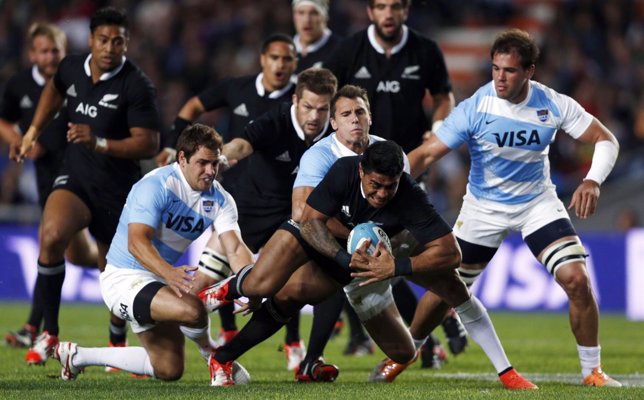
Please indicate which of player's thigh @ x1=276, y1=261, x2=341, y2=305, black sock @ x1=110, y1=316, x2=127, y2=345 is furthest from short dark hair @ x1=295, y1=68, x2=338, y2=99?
black sock @ x1=110, y1=316, x2=127, y2=345

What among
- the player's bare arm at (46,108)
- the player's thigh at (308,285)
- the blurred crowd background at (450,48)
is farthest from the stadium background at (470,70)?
the player's thigh at (308,285)

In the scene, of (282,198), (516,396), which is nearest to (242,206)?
(282,198)

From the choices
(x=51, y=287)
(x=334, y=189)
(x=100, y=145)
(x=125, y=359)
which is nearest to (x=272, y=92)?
(x=100, y=145)

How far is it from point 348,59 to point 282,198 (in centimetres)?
136

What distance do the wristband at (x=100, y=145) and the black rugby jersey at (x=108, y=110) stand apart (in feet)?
1.27

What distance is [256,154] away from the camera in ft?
32.2

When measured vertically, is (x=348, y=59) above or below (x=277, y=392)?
above

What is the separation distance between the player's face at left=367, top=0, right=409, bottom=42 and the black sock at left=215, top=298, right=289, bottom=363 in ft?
9.51

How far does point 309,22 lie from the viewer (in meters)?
11.1

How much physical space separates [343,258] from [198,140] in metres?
1.33

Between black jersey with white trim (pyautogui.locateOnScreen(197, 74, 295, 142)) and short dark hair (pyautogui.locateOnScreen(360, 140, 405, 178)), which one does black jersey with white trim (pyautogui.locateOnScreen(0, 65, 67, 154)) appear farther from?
short dark hair (pyautogui.locateOnScreen(360, 140, 405, 178))

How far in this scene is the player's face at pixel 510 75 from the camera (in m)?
8.52

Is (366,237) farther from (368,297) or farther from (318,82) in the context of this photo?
(318,82)

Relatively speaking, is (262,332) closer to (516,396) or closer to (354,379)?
(354,379)
